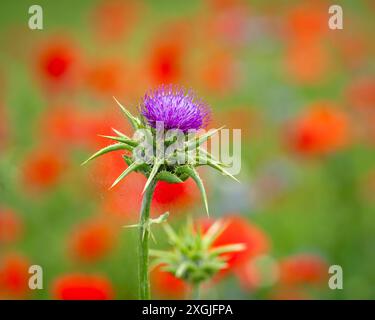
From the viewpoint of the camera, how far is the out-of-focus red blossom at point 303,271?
351cm

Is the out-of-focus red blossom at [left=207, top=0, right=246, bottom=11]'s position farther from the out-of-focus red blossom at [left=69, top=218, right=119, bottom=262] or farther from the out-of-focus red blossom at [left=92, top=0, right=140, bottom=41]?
the out-of-focus red blossom at [left=69, top=218, right=119, bottom=262]

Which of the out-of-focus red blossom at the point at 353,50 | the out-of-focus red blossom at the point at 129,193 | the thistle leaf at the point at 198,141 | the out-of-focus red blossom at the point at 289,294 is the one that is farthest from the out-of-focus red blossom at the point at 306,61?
the thistle leaf at the point at 198,141

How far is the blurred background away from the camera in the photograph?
3.56 meters

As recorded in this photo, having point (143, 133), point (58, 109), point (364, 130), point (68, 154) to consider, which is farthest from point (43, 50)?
point (143, 133)

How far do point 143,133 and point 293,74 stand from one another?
3.36m

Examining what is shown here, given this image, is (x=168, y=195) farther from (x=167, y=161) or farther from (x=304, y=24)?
(x=304, y=24)

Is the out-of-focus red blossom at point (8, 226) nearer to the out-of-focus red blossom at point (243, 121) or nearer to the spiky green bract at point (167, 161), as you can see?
the spiky green bract at point (167, 161)

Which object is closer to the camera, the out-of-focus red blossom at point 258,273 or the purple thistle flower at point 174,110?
the purple thistle flower at point 174,110

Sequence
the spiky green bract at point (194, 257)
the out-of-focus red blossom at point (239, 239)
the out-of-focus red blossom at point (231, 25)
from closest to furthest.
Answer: the spiky green bract at point (194, 257), the out-of-focus red blossom at point (239, 239), the out-of-focus red blossom at point (231, 25)

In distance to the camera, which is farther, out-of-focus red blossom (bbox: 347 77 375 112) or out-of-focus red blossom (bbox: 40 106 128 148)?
out-of-focus red blossom (bbox: 347 77 375 112)

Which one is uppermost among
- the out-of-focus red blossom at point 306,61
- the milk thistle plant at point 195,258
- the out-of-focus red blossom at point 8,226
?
the out-of-focus red blossom at point 306,61

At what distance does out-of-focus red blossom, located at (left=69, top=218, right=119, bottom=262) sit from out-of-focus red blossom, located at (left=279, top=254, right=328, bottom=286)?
1.03m

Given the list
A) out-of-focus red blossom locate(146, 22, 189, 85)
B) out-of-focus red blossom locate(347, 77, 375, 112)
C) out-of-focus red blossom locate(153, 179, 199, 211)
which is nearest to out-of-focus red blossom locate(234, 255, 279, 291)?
out-of-focus red blossom locate(153, 179, 199, 211)

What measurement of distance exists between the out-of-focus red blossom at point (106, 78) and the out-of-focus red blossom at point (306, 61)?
54.2 inches
